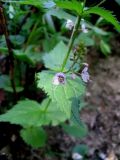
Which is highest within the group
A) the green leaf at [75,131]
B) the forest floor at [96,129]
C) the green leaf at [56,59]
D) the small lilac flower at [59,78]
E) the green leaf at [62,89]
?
the small lilac flower at [59,78]

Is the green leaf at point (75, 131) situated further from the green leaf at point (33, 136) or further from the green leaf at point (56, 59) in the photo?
the green leaf at point (56, 59)

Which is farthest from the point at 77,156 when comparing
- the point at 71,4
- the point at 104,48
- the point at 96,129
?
the point at 71,4

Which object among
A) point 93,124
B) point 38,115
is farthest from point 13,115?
point 93,124

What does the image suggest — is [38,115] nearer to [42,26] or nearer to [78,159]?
[78,159]

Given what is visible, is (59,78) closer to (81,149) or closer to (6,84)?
(6,84)

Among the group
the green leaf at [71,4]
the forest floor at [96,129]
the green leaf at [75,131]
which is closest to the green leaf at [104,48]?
the forest floor at [96,129]
